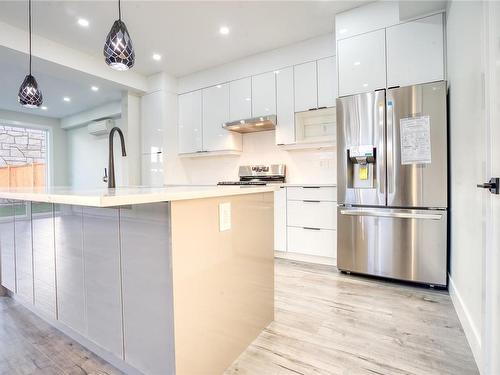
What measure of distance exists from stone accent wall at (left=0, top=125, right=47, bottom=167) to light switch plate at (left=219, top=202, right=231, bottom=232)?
6.83 meters

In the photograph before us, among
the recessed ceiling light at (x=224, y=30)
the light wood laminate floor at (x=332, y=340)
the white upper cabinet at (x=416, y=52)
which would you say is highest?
the recessed ceiling light at (x=224, y=30)

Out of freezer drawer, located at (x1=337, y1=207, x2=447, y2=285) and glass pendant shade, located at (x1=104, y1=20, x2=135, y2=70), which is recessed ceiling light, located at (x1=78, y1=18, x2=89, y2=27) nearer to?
glass pendant shade, located at (x1=104, y1=20, x2=135, y2=70)

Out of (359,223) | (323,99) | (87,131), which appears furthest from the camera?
(87,131)

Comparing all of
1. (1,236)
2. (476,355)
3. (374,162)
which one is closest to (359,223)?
(374,162)

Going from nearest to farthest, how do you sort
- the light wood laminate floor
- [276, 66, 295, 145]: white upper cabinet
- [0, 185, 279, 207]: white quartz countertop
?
[0, 185, 279, 207]: white quartz countertop < the light wood laminate floor < [276, 66, 295, 145]: white upper cabinet

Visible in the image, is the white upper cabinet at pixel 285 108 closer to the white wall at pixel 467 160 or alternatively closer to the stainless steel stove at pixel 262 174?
the stainless steel stove at pixel 262 174

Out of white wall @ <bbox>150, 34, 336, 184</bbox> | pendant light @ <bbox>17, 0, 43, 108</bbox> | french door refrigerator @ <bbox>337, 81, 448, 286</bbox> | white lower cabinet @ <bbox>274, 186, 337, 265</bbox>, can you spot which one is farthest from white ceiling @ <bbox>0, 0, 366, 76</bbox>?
white lower cabinet @ <bbox>274, 186, 337, 265</bbox>

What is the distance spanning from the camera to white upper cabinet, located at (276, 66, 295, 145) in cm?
→ 341

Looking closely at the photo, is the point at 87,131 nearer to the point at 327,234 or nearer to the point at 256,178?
the point at 256,178

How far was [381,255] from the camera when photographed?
2410mm

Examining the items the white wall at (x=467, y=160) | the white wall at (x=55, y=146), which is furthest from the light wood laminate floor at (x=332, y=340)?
the white wall at (x=55, y=146)

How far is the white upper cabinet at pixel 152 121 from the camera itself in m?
4.26

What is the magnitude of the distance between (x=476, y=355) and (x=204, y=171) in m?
3.99

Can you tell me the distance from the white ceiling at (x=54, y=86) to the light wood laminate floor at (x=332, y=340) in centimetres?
284
